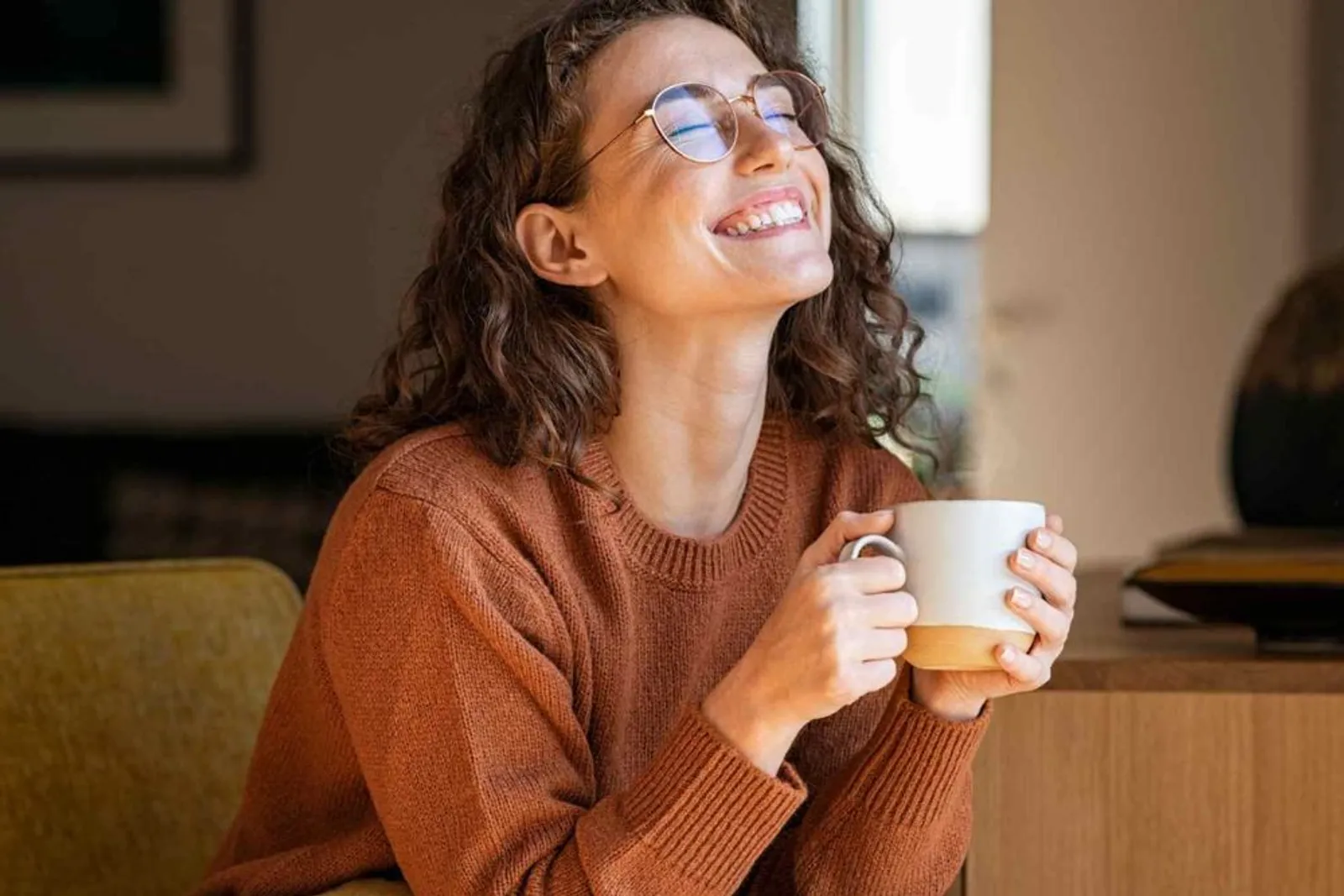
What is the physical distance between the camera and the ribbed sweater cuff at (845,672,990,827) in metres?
1.19

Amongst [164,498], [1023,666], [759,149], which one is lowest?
[164,498]

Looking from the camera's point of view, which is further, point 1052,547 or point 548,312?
point 548,312

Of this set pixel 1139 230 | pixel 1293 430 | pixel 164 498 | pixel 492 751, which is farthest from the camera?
pixel 1139 230

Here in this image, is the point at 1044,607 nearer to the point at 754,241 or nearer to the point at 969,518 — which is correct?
the point at 969,518

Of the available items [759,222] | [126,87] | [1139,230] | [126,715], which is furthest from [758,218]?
[1139,230]

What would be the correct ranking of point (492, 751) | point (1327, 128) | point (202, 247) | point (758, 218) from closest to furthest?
point (492, 751) → point (758, 218) → point (202, 247) → point (1327, 128)

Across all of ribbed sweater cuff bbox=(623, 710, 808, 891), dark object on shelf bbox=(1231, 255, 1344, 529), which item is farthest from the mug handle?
dark object on shelf bbox=(1231, 255, 1344, 529)

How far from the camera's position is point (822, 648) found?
1.04m

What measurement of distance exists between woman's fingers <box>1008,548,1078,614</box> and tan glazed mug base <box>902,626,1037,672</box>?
0.03 m

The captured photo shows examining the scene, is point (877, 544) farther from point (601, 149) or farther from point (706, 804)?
point (601, 149)

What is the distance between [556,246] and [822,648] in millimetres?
476

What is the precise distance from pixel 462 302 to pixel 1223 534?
0.63 meters

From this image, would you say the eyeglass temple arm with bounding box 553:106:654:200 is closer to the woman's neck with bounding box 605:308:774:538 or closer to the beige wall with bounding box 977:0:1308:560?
the woman's neck with bounding box 605:308:774:538

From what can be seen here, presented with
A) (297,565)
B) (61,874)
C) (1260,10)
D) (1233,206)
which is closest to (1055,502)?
(1233,206)
